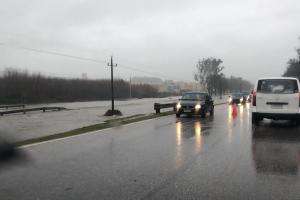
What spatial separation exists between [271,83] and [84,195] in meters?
13.0

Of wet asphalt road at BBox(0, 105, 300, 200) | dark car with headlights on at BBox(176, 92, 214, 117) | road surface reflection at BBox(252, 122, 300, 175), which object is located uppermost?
dark car with headlights on at BBox(176, 92, 214, 117)

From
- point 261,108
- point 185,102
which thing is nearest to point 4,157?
point 261,108

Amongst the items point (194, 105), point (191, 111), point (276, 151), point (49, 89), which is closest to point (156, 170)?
point (276, 151)

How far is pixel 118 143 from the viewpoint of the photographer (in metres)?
12.0

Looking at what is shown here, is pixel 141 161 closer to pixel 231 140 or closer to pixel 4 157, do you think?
pixel 4 157

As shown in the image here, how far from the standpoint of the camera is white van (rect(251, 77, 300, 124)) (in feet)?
55.4

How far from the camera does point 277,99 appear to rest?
17.0 metres

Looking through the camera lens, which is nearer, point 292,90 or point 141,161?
point 141,161

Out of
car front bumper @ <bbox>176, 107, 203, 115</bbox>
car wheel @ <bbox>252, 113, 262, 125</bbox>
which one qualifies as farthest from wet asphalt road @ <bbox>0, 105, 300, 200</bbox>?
car front bumper @ <bbox>176, 107, 203, 115</bbox>

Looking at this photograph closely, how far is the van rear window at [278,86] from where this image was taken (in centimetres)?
1708

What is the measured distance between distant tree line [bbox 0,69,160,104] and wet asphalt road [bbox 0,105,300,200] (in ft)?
263

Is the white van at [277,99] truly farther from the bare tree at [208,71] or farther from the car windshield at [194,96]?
the bare tree at [208,71]

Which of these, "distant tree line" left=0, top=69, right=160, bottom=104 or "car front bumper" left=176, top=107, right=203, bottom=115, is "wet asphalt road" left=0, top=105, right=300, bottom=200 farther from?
"distant tree line" left=0, top=69, right=160, bottom=104

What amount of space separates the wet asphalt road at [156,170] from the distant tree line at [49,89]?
80124mm
